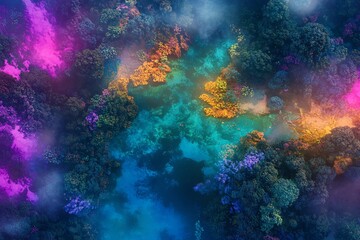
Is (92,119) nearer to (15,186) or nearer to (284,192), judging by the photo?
(15,186)

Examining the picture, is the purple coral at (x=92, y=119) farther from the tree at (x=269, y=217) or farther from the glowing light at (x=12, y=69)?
the tree at (x=269, y=217)

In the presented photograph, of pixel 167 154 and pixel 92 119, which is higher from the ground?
pixel 92 119

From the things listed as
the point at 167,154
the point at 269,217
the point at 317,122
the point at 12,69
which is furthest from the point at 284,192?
the point at 12,69

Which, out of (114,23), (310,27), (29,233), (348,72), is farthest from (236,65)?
(29,233)

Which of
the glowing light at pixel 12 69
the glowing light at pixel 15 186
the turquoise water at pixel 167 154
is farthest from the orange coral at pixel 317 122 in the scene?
the glowing light at pixel 12 69

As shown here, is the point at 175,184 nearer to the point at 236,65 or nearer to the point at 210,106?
the point at 210,106

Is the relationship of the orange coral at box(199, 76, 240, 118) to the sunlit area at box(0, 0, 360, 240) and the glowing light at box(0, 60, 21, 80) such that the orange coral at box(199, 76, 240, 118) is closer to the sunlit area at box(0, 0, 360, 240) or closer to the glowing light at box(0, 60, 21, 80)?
the sunlit area at box(0, 0, 360, 240)

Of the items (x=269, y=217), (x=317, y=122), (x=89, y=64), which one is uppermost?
(x=89, y=64)
